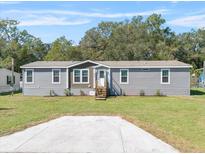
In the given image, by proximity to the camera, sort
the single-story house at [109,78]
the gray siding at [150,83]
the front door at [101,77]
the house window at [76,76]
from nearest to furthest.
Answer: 1. the gray siding at [150,83]
2. the single-story house at [109,78]
3. the front door at [101,77]
4. the house window at [76,76]

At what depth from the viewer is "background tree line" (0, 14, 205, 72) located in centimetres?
5350

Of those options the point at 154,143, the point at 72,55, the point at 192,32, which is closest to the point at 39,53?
the point at 72,55

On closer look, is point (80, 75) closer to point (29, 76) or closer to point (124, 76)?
point (124, 76)

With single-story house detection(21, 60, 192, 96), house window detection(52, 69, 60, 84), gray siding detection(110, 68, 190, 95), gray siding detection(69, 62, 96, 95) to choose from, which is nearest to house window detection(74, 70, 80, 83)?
single-story house detection(21, 60, 192, 96)

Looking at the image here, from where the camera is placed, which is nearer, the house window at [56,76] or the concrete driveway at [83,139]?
the concrete driveway at [83,139]

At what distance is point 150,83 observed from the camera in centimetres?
3072

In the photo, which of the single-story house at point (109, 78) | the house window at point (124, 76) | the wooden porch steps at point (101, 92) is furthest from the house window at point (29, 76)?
the house window at point (124, 76)

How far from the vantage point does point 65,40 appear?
60.1 meters

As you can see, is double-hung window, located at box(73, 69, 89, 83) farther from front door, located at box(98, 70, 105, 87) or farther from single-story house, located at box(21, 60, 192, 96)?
front door, located at box(98, 70, 105, 87)

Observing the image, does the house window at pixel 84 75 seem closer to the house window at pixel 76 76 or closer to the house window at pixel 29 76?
the house window at pixel 76 76

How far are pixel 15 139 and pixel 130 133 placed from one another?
11.6 ft

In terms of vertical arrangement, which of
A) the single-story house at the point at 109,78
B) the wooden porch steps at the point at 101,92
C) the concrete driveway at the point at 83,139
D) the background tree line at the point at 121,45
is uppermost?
the background tree line at the point at 121,45

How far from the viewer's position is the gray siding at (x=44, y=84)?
104 feet

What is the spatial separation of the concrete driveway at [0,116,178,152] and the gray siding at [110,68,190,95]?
1730cm
